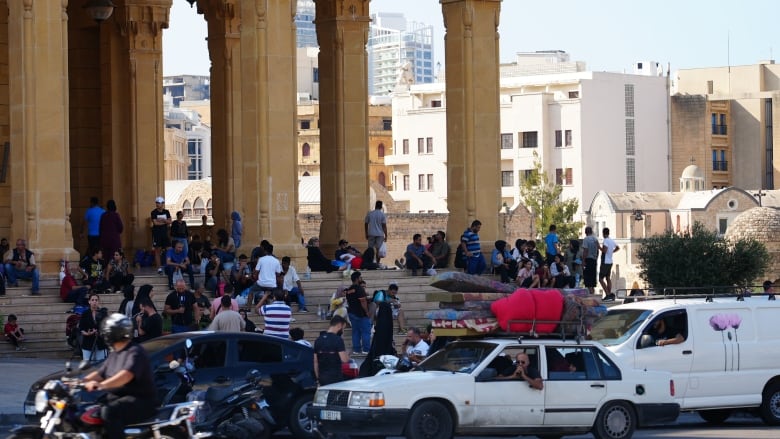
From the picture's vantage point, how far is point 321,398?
18438 millimetres

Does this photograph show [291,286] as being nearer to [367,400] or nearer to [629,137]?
[367,400]

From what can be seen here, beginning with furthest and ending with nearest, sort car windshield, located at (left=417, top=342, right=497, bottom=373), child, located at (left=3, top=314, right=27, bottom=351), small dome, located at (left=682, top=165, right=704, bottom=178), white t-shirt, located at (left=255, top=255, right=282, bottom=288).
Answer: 1. small dome, located at (left=682, top=165, right=704, bottom=178)
2. white t-shirt, located at (left=255, top=255, right=282, bottom=288)
3. child, located at (left=3, top=314, right=27, bottom=351)
4. car windshield, located at (left=417, top=342, right=497, bottom=373)

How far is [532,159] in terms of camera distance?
123m

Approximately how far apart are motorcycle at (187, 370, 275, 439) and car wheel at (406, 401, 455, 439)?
1.52 metres

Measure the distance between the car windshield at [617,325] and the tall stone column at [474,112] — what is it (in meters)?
12.0

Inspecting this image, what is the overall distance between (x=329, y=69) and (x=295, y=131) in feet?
18.9

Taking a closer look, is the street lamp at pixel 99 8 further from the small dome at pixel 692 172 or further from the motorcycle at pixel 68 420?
the small dome at pixel 692 172

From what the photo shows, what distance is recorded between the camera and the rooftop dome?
86.6 metres

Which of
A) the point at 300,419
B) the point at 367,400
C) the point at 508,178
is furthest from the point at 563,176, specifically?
the point at 367,400

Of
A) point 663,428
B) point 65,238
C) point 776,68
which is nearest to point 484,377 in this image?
point 663,428

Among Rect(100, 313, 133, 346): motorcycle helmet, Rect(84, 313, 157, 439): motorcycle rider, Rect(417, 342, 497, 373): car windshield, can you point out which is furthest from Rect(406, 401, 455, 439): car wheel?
Rect(100, 313, 133, 346): motorcycle helmet

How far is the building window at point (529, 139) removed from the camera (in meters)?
124

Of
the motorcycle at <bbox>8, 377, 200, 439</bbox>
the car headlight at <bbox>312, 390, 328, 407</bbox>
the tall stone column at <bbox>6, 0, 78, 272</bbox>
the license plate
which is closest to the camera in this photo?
the motorcycle at <bbox>8, 377, 200, 439</bbox>

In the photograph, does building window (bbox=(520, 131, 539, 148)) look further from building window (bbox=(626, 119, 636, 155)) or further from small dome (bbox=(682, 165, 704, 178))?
small dome (bbox=(682, 165, 704, 178))
